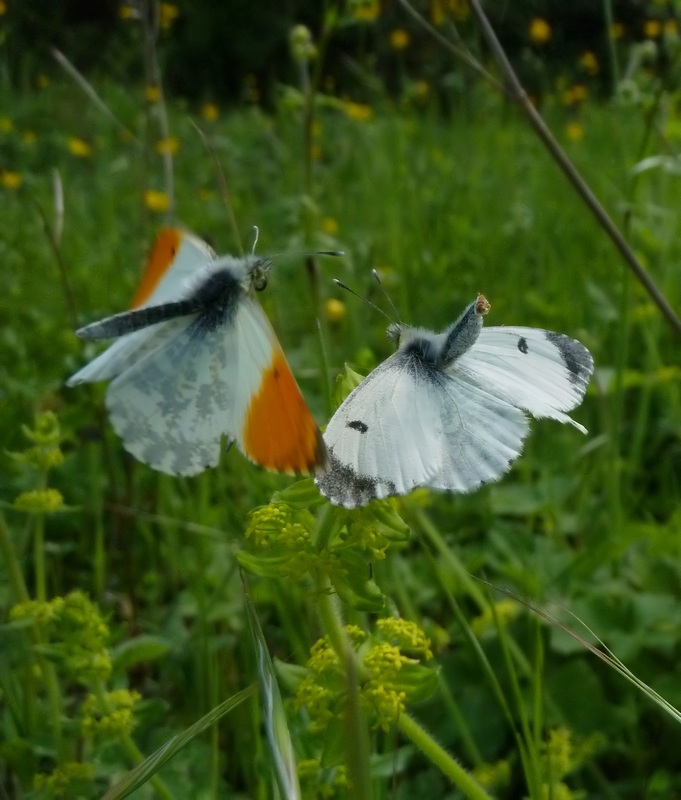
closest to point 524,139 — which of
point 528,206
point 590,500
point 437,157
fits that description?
point 437,157

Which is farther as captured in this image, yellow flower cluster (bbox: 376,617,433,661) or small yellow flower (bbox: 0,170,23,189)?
small yellow flower (bbox: 0,170,23,189)

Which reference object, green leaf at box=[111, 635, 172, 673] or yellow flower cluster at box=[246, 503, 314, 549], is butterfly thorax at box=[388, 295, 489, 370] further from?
green leaf at box=[111, 635, 172, 673]

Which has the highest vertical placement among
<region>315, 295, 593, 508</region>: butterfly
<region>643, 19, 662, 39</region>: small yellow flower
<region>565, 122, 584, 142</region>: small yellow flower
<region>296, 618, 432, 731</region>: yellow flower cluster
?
<region>643, 19, 662, 39</region>: small yellow flower

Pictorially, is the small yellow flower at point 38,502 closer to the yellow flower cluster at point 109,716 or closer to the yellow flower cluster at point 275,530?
the yellow flower cluster at point 109,716

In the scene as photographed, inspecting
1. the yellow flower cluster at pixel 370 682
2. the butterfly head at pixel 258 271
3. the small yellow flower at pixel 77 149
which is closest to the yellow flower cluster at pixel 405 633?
the yellow flower cluster at pixel 370 682

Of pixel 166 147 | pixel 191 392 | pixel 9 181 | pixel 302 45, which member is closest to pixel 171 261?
pixel 191 392

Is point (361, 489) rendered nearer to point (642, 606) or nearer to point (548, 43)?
point (642, 606)

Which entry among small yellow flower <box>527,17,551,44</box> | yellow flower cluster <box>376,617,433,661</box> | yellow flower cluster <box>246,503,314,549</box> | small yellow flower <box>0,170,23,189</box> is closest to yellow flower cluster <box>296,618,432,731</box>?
yellow flower cluster <box>376,617,433,661</box>

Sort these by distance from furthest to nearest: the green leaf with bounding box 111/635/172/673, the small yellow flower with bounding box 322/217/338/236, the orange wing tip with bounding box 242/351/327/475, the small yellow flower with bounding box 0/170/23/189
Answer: the small yellow flower with bounding box 0/170/23/189 < the small yellow flower with bounding box 322/217/338/236 < the green leaf with bounding box 111/635/172/673 < the orange wing tip with bounding box 242/351/327/475
